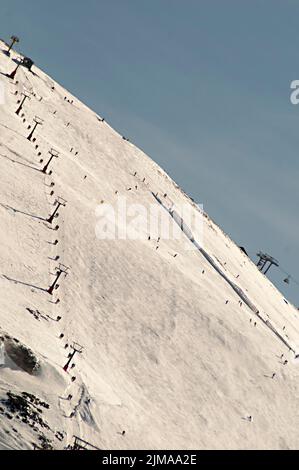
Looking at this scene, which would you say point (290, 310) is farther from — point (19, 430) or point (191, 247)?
point (19, 430)

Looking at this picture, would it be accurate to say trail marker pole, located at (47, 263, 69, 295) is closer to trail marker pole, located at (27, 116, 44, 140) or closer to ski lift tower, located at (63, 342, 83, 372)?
ski lift tower, located at (63, 342, 83, 372)

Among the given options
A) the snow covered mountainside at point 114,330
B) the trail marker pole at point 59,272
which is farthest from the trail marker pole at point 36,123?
the trail marker pole at point 59,272

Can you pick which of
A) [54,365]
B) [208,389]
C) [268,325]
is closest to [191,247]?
[268,325]

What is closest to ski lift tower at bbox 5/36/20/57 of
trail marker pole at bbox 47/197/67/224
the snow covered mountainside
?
the snow covered mountainside

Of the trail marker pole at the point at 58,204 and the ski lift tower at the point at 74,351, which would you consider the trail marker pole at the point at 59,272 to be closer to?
the ski lift tower at the point at 74,351

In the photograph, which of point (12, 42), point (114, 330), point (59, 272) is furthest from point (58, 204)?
point (12, 42)

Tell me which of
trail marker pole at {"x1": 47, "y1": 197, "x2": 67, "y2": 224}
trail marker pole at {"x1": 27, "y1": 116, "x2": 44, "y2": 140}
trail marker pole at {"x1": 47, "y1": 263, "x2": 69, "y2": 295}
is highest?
trail marker pole at {"x1": 27, "y1": 116, "x2": 44, "y2": 140}

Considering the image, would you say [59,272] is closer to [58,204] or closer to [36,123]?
[58,204]

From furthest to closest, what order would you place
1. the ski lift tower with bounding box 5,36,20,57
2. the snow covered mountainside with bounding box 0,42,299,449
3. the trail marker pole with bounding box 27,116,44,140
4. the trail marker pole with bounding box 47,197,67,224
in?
the ski lift tower with bounding box 5,36,20,57
the trail marker pole with bounding box 27,116,44,140
the trail marker pole with bounding box 47,197,67,224
the snow covered mountainside with bounding box 0,42,299,449

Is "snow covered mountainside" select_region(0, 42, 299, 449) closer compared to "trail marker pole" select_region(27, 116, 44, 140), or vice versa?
"snow covered mountainside" select_region(0, 42, 299, 449)
